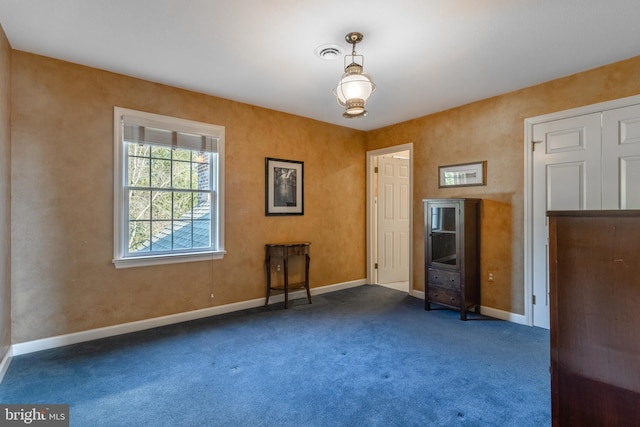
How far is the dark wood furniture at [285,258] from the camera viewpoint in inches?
162

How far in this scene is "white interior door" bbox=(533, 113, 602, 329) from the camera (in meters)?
3.02

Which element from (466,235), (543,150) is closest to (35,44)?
(466,235)

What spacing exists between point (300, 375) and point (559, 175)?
10.5 ft

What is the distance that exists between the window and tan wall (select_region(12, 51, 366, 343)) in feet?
0.32

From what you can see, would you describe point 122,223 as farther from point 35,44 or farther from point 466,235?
point 466,235

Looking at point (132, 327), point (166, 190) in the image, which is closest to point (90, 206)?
point (166, 190)

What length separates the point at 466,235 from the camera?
12.1 ft

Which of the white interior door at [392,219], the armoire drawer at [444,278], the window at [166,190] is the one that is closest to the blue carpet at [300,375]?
the armoire drawer at [444,278]

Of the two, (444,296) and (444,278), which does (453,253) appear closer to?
(444,278)

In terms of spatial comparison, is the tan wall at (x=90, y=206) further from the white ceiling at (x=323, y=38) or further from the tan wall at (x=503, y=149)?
the tan wall at (x=503, y=149)

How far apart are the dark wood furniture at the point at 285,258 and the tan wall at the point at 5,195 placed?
2.43m

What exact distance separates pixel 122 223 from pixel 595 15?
430 cm

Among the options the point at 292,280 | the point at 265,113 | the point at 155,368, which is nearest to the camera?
the point at 155,368

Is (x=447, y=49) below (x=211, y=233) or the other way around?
the other way around
